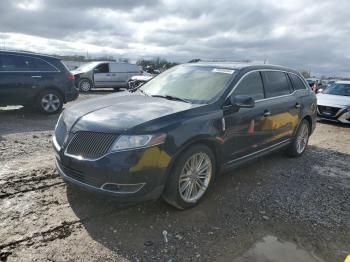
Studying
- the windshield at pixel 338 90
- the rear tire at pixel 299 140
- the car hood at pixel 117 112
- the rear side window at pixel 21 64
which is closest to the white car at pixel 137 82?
the car hood at pixel 117 112

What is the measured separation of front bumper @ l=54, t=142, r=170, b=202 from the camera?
135 inches

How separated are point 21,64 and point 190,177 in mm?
7120

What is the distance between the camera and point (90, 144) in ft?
11.8

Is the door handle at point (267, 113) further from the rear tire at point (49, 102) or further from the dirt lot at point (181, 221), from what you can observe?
the rear tire at point (49, 102)

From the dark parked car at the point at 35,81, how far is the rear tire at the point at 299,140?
6.64 metres

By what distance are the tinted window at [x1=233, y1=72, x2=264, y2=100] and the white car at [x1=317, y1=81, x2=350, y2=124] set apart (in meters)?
7.33

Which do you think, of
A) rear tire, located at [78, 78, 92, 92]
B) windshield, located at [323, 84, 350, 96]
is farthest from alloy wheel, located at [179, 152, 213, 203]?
rear tire, located at [78, 78, 92, 92]

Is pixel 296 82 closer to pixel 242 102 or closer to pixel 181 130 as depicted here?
pixel 242 102

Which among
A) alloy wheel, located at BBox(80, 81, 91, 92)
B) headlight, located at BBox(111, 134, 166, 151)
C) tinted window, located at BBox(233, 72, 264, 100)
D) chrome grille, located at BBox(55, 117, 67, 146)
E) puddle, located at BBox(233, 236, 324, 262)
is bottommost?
alloy wheel, located at BBox(80, 81, 91, 92)

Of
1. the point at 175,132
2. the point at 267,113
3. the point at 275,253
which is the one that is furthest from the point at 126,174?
the point at 267,113

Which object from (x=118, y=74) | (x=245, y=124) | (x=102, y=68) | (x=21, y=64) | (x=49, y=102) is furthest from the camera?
(x=118, y=74)

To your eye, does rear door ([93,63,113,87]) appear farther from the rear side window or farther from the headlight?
the headlight

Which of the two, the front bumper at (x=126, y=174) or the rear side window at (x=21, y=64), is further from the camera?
the rear side window at (x=21, y=64)

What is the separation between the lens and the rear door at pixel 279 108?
532cm
